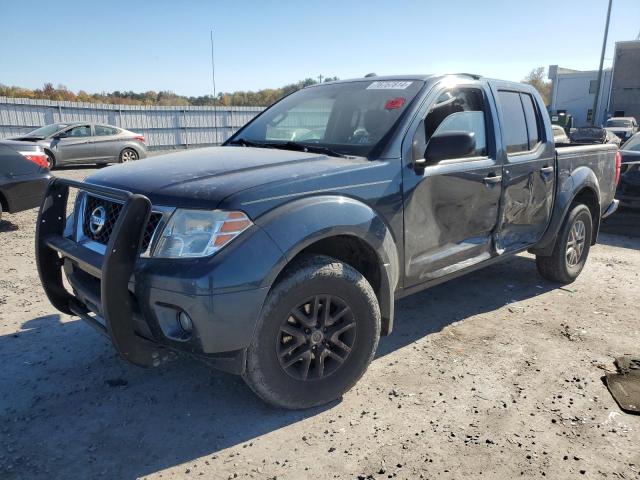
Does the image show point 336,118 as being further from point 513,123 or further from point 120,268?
point 120,268

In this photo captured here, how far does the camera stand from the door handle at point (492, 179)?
381 centimetres

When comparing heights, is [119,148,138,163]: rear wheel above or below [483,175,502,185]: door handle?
below

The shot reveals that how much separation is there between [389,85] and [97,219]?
2.18 meters

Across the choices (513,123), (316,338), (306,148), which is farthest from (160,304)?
(513,123)

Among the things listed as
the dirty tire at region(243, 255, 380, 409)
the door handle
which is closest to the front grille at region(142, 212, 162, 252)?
the dirty tire at region(243, 255, 380, 409)

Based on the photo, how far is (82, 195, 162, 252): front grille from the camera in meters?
2.77

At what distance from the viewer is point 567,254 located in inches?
204

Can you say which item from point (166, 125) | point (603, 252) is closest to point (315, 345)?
point (603, 252)

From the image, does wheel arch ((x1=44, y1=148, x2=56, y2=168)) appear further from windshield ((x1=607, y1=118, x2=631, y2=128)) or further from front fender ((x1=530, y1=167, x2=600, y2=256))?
windshield ((x1=607, y1=118, x2=631, y2=128))

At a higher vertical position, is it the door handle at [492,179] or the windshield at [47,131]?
the door handle at [492,179]

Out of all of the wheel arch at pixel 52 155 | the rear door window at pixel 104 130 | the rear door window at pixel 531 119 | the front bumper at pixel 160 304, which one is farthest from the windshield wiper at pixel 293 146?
the rear door window at pixel 104 130

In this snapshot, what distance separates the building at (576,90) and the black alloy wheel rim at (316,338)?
178ft

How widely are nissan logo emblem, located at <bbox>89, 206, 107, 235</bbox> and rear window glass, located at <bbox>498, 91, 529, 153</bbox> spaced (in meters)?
3.02

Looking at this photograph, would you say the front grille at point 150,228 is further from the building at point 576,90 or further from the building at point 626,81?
the building at point 576,90
